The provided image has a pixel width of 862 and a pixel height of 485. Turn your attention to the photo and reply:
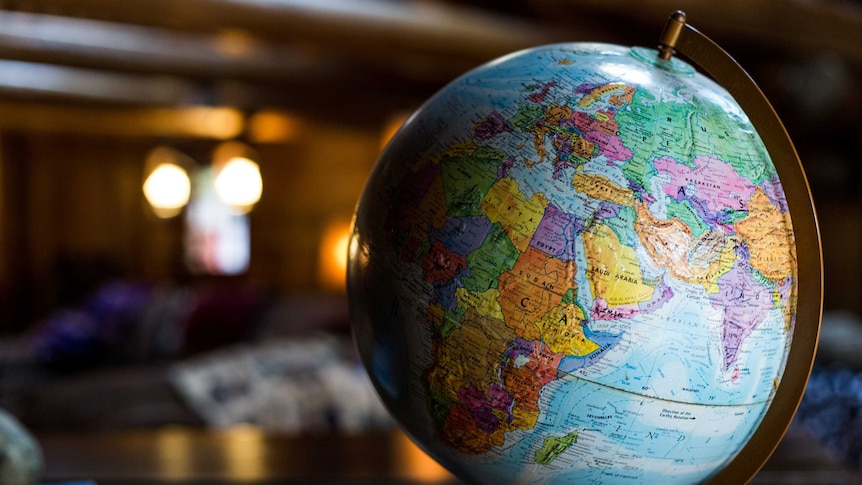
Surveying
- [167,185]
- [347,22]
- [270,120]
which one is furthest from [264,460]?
[167,185]

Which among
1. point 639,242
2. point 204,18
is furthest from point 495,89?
A: point 204,18

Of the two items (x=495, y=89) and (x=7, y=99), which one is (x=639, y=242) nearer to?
(x=495, y=89)

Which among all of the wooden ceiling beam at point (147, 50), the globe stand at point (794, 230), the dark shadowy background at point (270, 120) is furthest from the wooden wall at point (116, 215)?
the globe stand at point (794, 230)

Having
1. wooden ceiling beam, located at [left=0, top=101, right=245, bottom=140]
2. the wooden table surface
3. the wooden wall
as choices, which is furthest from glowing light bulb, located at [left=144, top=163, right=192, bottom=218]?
the wooden table surface

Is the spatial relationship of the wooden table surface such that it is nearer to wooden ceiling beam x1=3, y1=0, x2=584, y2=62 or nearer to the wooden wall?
wooden ceiling beam x1=3, y1=0, x2=584, y2=62

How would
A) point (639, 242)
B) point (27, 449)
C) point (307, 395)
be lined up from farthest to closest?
point (307, 395) < point (27, 449) < point (639, 242)

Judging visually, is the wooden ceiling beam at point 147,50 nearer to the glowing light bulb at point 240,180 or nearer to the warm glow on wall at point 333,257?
the glowing light bulb at point 240,180

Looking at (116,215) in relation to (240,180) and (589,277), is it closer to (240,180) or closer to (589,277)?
(240,180)
